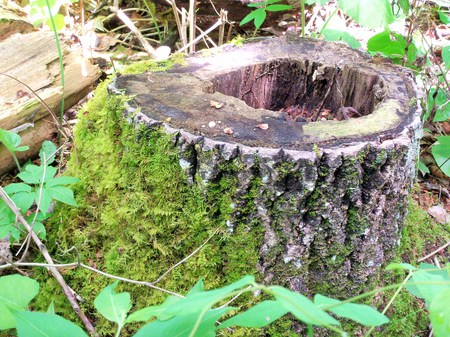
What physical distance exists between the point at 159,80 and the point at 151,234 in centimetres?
78

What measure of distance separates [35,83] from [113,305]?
203cm

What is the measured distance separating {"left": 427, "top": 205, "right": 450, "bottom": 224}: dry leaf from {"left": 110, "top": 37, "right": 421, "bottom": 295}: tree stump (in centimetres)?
88

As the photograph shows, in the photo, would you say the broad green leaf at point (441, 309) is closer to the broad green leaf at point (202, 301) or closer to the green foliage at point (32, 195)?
the broad green leaf at point (202, 301)

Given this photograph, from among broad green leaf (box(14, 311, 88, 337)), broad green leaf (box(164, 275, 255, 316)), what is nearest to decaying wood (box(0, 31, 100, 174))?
broad green leaf (box(14, 311, 88, 337))

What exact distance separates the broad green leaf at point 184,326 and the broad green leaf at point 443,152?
2.41m

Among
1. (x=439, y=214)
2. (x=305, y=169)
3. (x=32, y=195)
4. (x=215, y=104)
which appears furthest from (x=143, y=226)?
(x=439, y=214)

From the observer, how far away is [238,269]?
A: 1.87 metres

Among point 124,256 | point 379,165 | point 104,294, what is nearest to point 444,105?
point 379,165

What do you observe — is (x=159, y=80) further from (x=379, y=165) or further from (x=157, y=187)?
(x=379, y=165)

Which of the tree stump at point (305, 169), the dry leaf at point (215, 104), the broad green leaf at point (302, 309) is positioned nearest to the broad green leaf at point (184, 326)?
the broad green leaf at point (302, 309)

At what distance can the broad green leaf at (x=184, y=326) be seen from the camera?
788 mm

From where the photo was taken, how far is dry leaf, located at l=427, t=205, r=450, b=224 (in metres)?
2.80

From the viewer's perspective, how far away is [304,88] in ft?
8.93

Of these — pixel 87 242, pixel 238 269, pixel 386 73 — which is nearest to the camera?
pixel 238 269
